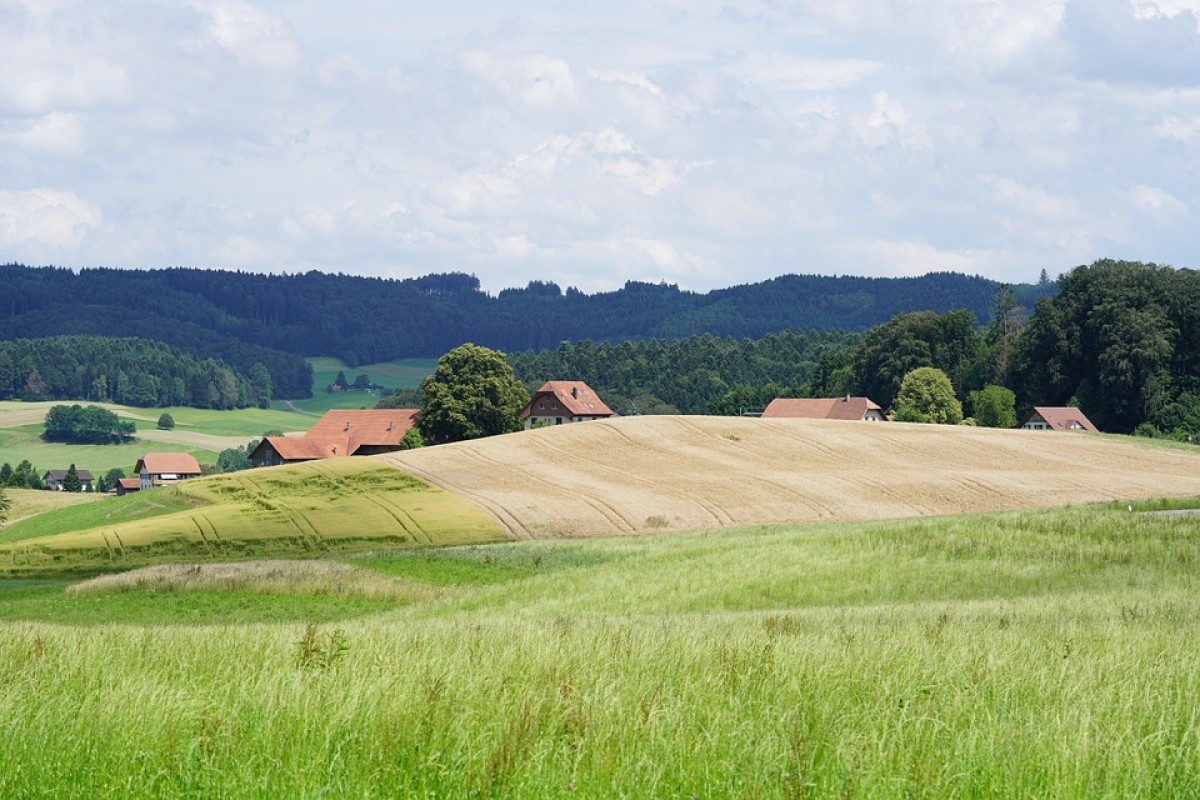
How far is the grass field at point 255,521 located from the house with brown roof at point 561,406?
8281 centimetres

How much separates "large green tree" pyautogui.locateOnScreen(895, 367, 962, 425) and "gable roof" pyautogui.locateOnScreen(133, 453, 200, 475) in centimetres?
9278

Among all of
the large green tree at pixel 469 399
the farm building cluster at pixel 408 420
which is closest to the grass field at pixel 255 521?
the large green tree at pixel 469 399

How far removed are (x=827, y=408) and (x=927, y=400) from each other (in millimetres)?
14936

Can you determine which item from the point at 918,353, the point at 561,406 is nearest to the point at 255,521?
the point at 561,406

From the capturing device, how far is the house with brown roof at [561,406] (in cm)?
15188

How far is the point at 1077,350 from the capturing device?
12862 cm

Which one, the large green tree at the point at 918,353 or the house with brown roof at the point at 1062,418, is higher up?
the large green tree at the point at 918,353

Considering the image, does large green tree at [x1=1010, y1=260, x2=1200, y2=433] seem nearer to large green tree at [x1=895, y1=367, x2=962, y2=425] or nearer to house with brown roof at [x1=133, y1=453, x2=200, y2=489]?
large green tree at [x1=895, y1=367, x2=962, y2=425]

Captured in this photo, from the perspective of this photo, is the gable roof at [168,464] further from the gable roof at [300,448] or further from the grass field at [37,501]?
the grass field at [37,501]

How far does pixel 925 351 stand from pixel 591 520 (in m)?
101

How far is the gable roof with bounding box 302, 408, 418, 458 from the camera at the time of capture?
426ft

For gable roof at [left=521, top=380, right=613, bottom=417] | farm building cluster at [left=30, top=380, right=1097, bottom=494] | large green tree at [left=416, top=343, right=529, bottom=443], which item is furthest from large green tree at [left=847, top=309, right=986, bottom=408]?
large green tree at [left=416, top=343, right=529, bottom=443]

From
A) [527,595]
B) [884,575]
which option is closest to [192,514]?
[527,595]

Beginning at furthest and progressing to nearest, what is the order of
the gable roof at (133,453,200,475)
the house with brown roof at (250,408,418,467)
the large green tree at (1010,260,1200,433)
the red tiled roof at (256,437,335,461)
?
1. the gable roof at (133,453,200,475)
2. the house with brown roof at (250,408,418,467)
3. the red tiled roof at (256,437,335,461)
4. the large green tree at (1010,260,1200,433)
